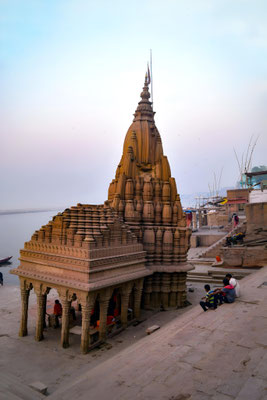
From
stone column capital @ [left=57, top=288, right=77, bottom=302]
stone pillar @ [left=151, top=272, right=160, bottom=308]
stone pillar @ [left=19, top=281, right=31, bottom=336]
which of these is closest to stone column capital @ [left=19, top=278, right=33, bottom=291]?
stone pillar @ [left=19, top=281, right=31, bottom=336]

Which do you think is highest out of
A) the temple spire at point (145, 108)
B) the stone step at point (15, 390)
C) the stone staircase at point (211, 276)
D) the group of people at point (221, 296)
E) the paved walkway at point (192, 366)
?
the temple spire at point (145, 108)

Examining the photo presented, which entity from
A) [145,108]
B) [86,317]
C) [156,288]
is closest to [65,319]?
[86,317]

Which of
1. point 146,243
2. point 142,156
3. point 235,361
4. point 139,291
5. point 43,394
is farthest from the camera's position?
point 142,156

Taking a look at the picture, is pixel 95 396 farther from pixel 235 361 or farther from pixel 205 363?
pixel 235 361

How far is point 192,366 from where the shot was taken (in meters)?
5.95

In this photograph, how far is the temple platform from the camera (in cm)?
525

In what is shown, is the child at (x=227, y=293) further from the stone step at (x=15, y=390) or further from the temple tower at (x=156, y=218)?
the stone step at (x=15, y=390)

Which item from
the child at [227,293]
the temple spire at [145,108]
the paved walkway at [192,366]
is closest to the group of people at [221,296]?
the child at [227,293]

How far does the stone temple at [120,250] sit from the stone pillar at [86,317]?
0.03 meters

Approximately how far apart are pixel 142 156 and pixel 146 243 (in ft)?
16.0

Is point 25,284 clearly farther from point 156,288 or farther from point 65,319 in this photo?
point 156,288

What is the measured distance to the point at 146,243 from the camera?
13.5 meters

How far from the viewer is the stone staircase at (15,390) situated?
6.34 meters

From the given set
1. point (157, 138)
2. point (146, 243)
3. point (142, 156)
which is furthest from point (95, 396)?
point (157, 138)
